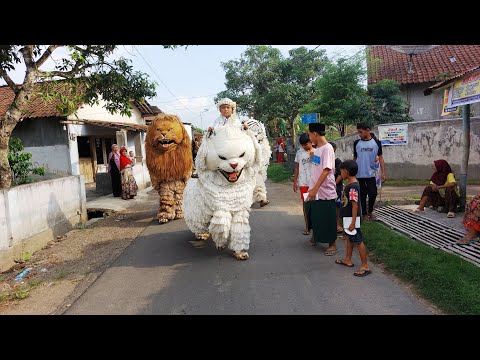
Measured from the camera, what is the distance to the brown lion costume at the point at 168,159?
7699 millimetres

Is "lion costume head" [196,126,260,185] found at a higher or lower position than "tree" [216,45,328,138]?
lower

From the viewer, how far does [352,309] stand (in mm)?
3510

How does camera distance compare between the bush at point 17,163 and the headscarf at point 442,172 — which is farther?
the bush at point 17,163

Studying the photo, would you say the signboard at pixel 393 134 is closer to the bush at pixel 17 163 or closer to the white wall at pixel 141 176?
the white wall at pixel 141 176

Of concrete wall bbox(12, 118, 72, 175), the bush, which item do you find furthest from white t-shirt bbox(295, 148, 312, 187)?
concrete wall bbox(12, 118, 72, 175)

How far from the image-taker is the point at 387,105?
44.7 ft

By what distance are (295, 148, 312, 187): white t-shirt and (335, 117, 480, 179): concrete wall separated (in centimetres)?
671

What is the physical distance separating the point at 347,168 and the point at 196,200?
2.23 m

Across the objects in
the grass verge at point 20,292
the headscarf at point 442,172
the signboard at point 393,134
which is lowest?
the grass verge at point 20,292

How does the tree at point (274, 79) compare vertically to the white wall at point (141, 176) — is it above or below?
above

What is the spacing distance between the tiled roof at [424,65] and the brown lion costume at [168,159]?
1131 cm

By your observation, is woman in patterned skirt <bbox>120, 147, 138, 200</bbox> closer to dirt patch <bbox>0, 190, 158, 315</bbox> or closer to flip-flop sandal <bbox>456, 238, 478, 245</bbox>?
dirt patch <bbox>0, 190, 158, 315</bbox>

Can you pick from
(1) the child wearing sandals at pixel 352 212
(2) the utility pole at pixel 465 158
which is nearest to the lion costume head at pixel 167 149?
(1) the child wearing sandals at pixel 352 212

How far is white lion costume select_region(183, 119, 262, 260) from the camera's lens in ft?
16.4
